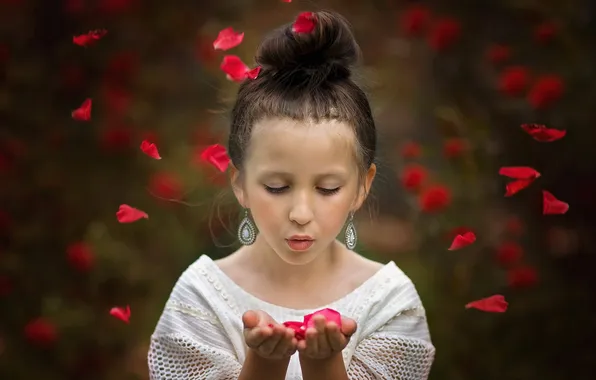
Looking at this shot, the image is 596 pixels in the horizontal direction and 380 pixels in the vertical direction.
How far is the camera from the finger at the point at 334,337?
123 cm

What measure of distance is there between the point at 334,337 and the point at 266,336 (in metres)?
0.10

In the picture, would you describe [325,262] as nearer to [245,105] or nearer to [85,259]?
[245,105]

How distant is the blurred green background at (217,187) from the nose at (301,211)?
529 mm

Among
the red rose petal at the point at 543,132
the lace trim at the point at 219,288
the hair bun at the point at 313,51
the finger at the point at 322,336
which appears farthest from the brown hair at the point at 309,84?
the red rose petal at the point at 543,132

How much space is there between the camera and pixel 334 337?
49.2 inches

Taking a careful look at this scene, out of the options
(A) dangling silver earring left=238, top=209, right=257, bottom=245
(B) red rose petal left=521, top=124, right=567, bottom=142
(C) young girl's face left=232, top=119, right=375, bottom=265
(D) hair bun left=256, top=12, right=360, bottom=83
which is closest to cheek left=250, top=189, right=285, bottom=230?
Result: (C) young girl's face left=232, top=119, right=375, bottom=265

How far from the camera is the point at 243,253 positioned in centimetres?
157

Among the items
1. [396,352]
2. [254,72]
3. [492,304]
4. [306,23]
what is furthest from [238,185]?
[492,304]

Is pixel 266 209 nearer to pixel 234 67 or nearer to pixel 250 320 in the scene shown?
pixel 250 320

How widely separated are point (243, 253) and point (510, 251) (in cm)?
69

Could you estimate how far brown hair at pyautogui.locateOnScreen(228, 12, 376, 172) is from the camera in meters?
1.40

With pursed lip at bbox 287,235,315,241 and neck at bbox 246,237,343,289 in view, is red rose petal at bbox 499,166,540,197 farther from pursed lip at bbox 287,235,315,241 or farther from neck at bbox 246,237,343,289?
pursed lip at bbox 287,235,315,241

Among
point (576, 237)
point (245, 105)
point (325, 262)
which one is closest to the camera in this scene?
point (245, 105)

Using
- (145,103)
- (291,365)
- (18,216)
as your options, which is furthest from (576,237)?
(18,216)
